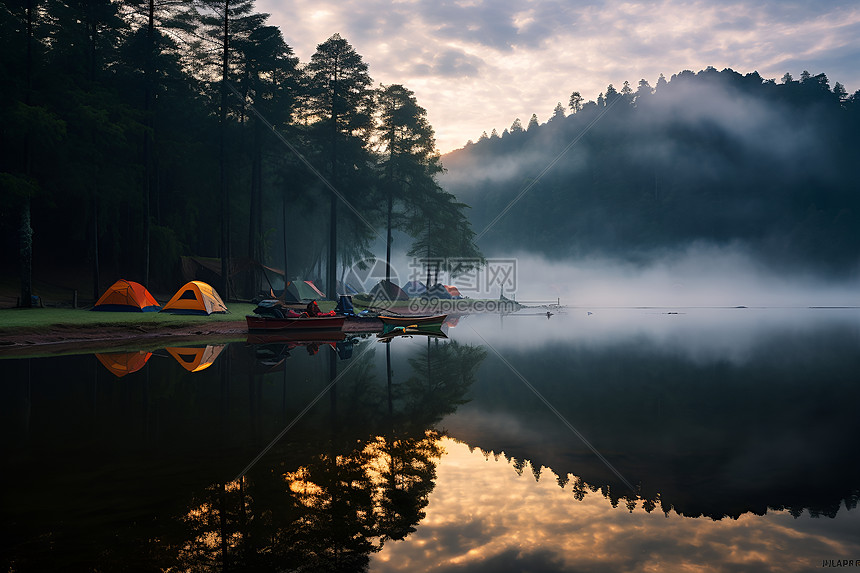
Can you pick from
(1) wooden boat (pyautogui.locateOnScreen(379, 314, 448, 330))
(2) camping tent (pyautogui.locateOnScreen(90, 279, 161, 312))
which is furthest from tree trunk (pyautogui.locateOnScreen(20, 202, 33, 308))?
(1) wooden boat (pyautogui.locateOnScreen(379, 314, 448, 330))

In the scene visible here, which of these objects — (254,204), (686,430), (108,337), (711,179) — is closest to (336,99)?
(254,204)

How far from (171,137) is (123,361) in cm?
3308

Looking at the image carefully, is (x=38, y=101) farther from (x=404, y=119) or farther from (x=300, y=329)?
(x=404, y=119)

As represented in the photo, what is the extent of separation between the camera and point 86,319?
25.9 metres

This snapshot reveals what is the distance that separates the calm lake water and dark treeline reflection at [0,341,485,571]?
0.04m

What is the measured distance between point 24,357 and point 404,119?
4569 cm

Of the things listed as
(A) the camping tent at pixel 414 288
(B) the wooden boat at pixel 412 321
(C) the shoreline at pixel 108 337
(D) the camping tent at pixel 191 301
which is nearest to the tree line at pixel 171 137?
(D) the camping tent at pixel 191 301

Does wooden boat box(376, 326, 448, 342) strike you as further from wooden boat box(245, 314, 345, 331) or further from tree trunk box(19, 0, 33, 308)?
tree trunk box(19, 0, 33, 308)

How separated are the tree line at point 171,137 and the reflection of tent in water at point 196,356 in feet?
47.5

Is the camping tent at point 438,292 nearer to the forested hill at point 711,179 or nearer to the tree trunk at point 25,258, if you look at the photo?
the tree trunk at point 25,258

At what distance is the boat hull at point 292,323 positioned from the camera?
2877 cm

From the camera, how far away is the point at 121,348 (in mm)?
22578

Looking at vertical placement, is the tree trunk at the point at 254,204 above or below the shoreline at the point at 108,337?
above

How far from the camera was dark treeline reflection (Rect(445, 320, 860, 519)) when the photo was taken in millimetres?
7750
